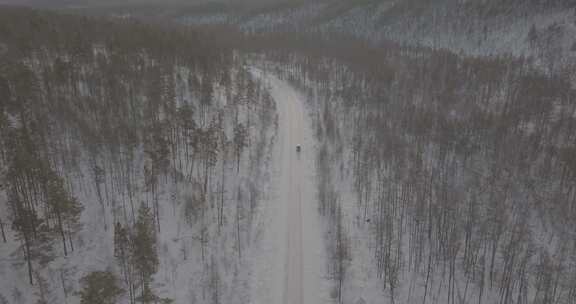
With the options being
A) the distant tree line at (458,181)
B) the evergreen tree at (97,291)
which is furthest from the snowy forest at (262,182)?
the distant tree line at (458,181)

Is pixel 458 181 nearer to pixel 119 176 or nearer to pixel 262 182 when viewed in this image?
pixel 262 182

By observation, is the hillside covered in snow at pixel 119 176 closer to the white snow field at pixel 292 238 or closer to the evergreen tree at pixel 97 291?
the evergreen tree at pixel 97 291

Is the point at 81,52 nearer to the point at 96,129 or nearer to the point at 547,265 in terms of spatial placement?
the point at 96,129

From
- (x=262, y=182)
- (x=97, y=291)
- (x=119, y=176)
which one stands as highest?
(x=97, y=291)

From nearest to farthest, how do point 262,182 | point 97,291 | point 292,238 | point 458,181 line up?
point 97,291 → point 292,238 → point 262,182 → point 458,181

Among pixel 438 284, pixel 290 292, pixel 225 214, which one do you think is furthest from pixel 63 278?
pixel 438 284

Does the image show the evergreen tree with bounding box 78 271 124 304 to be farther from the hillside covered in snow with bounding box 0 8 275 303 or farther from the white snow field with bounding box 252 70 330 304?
the white snow field with bounding box 252 70 330 304

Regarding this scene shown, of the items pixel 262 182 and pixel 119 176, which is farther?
pixel 262 182

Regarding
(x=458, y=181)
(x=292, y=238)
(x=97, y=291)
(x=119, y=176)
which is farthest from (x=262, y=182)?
(x=97, y=291)
